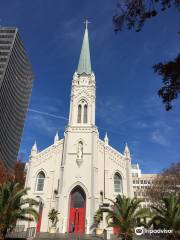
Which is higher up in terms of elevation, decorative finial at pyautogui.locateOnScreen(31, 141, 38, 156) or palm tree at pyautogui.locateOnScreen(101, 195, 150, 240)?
decorative finial at pyautogui.locateOnScreen(31, 141, 38, 156)

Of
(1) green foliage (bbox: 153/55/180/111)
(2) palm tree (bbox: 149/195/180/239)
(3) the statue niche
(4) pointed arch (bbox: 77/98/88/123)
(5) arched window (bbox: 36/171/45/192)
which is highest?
(4) pointed arch (bbox: 77/98/88/123)

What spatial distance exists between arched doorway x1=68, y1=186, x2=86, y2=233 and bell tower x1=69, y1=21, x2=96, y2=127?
9.87m

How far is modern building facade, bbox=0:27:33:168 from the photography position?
73375mm

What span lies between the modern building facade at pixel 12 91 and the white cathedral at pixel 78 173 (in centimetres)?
3906

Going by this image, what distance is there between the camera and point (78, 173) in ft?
105

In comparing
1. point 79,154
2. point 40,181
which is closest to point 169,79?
point 79,154

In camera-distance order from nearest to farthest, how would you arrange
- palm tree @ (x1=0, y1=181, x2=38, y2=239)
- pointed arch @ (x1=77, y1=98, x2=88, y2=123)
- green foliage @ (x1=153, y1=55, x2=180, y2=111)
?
green foliage @ (x1=153, y1=55, x2=180, y2=111) < palm tree @ (x1=0, y1=181, x2=38, y2=239) < pointed arch @ (x1=77, y1=98, x2=88, y2=123)

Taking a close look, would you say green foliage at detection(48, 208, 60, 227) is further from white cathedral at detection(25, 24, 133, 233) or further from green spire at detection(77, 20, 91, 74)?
green spire at detection(77, 20, 91, 74)

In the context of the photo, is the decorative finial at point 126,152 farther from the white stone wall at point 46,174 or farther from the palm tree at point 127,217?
the palm tree at point 127,217

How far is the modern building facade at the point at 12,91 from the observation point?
73375 millimetres

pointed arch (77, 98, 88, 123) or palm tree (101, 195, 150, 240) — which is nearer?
palm tree (101, 195, 150, 240)

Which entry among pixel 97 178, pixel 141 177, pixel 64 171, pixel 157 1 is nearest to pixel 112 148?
pixel 97 178

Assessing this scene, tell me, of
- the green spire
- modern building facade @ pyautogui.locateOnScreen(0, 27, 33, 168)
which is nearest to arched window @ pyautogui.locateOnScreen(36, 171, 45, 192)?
the green spire

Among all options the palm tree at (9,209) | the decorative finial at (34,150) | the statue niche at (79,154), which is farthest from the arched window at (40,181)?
the palm tree at (9,209)
